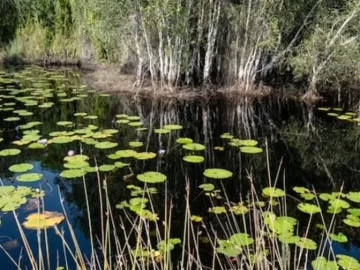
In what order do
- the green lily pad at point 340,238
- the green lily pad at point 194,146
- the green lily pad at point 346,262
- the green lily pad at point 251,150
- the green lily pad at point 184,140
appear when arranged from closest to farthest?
1. the green lily pad at point 346,262
2. the green lily pad at point 340,238
3. the green lily pad at point 251,150
4. the green lily pad at point 194,146
5. the green lily pad at point 184,140

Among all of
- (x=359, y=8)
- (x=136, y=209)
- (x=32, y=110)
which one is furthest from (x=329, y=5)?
(x=136, y=209)

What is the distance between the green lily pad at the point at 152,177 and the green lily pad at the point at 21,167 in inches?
51.3

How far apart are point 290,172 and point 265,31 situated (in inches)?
220

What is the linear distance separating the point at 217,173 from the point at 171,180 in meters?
0.54

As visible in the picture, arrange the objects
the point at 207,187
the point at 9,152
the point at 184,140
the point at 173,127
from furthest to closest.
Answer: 1. the point at 173,127
2. the point at 184,140
3. the point at 9,152
4. the point at 207,187

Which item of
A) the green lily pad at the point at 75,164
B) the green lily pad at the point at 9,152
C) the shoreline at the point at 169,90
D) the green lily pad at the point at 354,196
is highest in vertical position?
the shoreline at the point at 169,90

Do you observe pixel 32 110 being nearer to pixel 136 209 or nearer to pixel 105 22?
pixel 105 22

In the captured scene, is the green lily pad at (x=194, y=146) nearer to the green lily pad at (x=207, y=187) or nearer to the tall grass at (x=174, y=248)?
the green lily pad at (x=207, y=187)

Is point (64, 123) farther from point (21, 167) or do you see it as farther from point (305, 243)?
point (305, 243)

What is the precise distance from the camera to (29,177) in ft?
14.5

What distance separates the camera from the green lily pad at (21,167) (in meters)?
4.64

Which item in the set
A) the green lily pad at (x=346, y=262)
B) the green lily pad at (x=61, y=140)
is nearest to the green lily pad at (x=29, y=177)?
the green lily pad at (x=61, y=140)

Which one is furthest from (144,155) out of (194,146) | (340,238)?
(340,238)

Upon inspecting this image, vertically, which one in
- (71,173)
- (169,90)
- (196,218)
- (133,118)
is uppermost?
(169,90)
